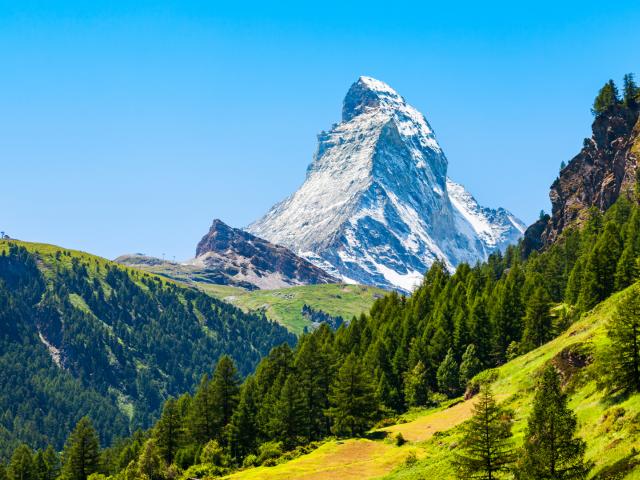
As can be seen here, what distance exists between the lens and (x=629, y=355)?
54000mm

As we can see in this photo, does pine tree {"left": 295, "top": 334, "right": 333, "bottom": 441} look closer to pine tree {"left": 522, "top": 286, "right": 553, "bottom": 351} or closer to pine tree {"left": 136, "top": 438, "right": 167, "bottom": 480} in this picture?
pine tree {"left": 136, "top": 438, "right": 167, "bottom": 480}

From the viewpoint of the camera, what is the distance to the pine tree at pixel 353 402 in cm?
9619

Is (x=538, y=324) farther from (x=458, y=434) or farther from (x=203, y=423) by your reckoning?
(x=203, y=423)

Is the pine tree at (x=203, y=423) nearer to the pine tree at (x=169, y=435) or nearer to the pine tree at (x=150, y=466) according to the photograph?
the pine tree at (x=169, y=435)

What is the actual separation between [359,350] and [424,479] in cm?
7199

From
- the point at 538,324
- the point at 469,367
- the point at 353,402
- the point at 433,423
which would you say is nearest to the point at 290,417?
the point at 353,402

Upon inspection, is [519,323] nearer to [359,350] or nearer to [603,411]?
[359,350]

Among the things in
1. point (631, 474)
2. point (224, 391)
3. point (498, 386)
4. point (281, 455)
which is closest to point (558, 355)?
point (498, 386)

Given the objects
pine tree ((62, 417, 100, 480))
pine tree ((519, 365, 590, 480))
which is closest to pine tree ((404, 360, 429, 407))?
pine tree ((62, 417, 100, 480))

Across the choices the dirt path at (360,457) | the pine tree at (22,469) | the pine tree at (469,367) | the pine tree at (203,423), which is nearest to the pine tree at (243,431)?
the pine tree at (203,423)

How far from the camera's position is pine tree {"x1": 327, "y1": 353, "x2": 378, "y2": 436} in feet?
316

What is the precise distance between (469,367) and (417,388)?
924 cm

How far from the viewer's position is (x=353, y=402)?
96625 millimetres

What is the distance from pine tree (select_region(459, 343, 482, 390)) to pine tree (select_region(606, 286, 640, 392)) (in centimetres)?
5393
